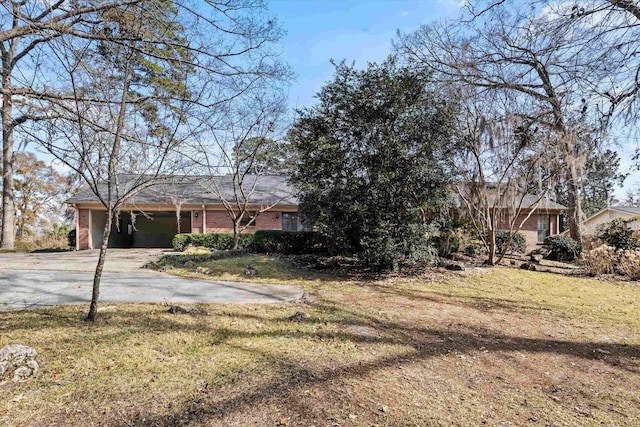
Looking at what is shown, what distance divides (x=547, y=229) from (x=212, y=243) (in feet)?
57.5

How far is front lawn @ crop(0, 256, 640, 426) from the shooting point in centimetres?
252

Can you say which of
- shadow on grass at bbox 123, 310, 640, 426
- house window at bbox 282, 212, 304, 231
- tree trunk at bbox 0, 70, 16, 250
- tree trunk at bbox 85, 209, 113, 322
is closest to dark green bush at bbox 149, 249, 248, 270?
tree trunk at bbox 85, 209, 113, 322

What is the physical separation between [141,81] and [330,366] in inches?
175

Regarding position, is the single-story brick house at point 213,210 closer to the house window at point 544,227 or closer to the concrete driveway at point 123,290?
the house window at point 544,227

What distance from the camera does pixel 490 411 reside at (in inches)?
103

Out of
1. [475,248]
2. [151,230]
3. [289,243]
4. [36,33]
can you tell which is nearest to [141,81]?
[36,33]

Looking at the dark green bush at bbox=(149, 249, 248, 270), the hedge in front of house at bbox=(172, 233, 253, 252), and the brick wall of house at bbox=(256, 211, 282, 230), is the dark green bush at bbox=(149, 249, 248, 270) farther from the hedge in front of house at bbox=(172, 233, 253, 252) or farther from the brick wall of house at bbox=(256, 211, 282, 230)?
the brick wall of house at bbox=(256, 211, 282, 230)

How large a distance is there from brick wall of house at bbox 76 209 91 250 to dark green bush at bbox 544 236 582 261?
19768 millimetres

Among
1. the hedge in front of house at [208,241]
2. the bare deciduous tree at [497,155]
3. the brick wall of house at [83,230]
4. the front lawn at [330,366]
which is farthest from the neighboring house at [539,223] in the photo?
the brick wall of house at [83,230]

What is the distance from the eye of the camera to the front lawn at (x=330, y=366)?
8.25 feet

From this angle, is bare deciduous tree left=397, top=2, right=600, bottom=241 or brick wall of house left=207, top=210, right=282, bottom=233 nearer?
bare deciduous tree left=397, top=2, right=600, bottom=241

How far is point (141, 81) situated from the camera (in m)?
4.88

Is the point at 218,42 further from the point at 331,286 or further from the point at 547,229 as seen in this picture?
the point at 547,229

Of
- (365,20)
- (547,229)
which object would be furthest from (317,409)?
(547,229)
